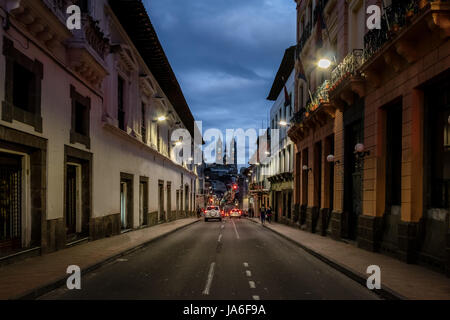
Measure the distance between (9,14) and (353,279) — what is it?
37.8 ft

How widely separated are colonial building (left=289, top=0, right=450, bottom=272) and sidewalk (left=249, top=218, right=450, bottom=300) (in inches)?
17.9

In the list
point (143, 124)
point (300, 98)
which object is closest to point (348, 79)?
point (300, 98)

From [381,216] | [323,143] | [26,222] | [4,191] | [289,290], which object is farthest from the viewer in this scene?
[323,143]

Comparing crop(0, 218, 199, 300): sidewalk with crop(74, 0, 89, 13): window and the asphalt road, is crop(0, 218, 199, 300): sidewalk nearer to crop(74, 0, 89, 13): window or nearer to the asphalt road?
the asphalt road

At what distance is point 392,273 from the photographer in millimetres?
10000

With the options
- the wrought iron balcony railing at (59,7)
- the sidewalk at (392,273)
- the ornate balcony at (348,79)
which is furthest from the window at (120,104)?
the sidewalk at (392,273)

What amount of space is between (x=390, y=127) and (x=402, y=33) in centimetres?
417

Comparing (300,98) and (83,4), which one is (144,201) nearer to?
(300,98)

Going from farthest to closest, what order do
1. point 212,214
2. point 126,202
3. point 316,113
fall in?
point 212,214
point 126,202
point 316,113

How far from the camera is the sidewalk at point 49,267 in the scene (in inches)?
317

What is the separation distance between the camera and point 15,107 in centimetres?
1122

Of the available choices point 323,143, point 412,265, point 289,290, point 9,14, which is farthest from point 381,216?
point 9,14

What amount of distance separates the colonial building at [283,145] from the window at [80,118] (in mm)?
16490
